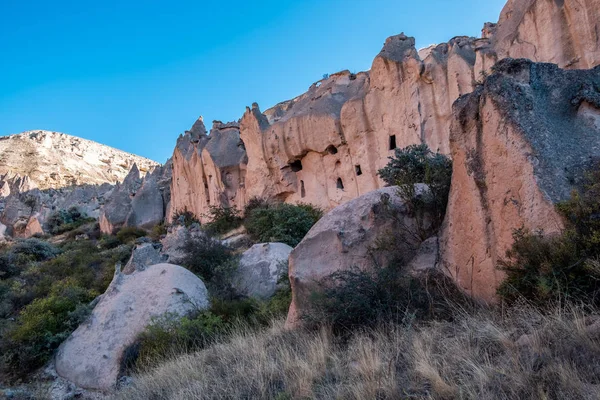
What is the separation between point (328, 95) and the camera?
21391 millimetres

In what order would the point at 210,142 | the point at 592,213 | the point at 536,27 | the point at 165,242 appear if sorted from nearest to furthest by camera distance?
1. the point at 592,213
2. the point at 536,27
3. the point at 165,242
4. the point at 210,142

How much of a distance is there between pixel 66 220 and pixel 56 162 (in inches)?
1708

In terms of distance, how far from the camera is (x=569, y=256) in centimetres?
299

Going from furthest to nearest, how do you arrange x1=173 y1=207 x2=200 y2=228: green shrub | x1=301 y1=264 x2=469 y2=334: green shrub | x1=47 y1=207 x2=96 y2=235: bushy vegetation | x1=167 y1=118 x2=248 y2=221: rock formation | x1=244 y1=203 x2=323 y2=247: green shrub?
x1=47 y1=207 x2=96 y2=235: bushy vegetation
x1=173 y1=207 x2=200 y2=228: green shrub
x1=167 y1=118 x2=248 y2=221: rock formation
x1=244 y1=203 x2=323 y2=247: green shrub
x1=301 y1=264 x2=469 y2=334: green shrub

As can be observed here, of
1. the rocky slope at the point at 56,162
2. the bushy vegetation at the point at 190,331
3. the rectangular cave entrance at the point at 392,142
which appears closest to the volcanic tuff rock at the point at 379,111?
the rectangular cave entrance at the point at 392,142

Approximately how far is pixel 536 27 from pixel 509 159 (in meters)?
13.1

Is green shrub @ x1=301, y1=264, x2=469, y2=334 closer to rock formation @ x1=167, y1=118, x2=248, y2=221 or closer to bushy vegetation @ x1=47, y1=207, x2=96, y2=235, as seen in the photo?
rock formation @ x1=167, y1=118, x2=248, y2=221

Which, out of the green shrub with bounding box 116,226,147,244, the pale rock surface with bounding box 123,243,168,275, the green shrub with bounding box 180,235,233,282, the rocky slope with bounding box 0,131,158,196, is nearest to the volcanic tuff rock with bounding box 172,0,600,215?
the green shrub with bounding box 116,226,147,244

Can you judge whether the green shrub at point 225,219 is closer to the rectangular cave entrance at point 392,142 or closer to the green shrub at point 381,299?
the rectangular cave entrance at point 392,142

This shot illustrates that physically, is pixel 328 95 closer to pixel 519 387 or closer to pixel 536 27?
pixel 536 27

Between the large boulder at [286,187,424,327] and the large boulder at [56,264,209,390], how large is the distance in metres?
3.21

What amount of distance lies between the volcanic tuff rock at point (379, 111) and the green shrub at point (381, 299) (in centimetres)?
1172

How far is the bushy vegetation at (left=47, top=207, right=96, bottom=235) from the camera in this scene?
34.8m

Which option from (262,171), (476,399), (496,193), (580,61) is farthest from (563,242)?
(262,171)
